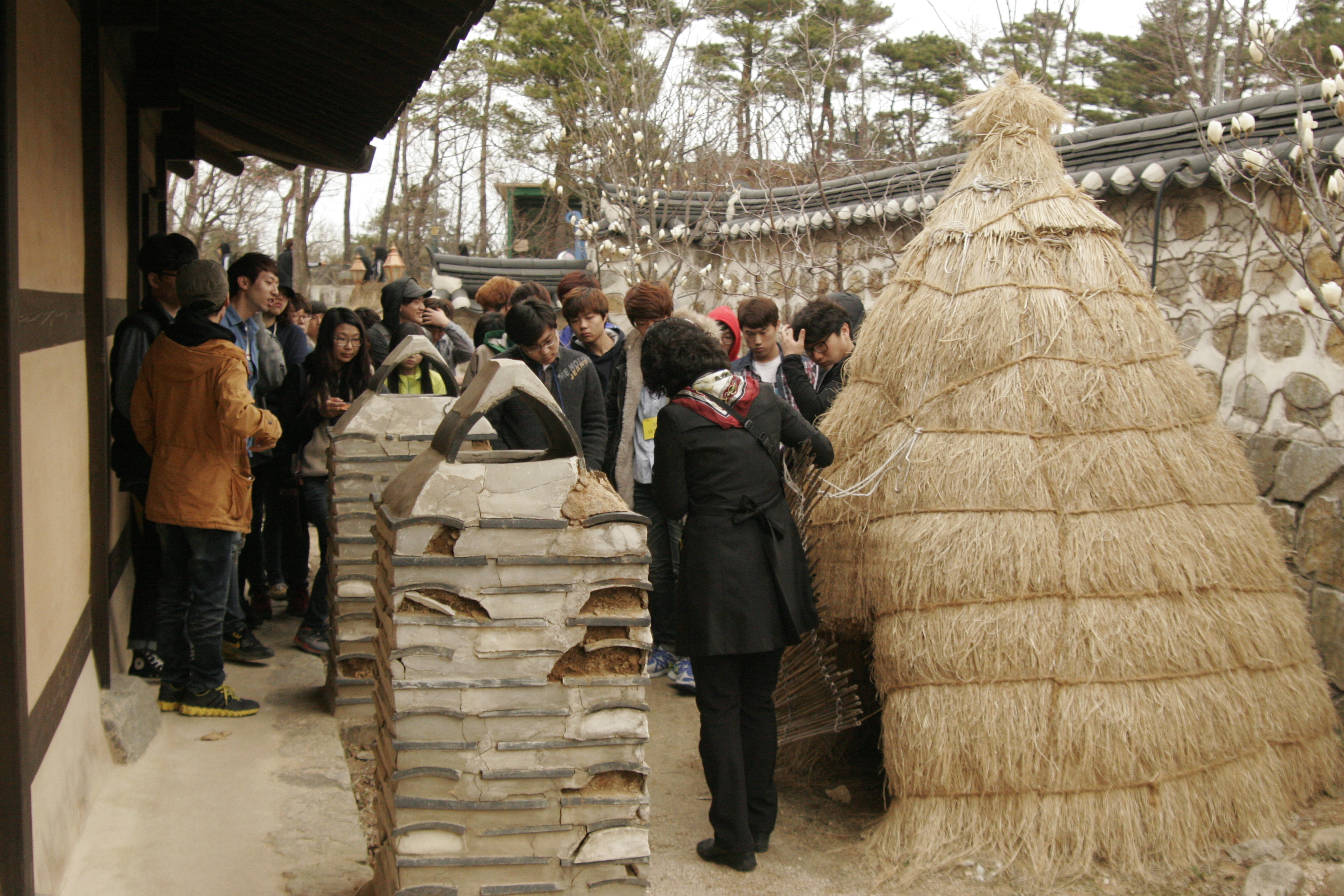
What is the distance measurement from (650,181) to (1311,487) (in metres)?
6.36

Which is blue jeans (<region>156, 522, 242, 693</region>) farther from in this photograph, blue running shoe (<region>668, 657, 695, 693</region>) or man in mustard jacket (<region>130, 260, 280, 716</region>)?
blue running shoe (<region>668, 657, 695, 693</region>)

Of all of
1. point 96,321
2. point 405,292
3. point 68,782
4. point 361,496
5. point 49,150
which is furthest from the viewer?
point 405,292

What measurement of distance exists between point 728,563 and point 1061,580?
1.16 meters

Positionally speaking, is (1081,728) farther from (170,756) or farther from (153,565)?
(153,565)

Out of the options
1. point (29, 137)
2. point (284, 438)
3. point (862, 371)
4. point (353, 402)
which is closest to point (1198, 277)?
point (862, 371)

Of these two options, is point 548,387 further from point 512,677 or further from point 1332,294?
point 1332,294

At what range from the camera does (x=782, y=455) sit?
4.46 m

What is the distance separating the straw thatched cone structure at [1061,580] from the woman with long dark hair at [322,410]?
8.46 ft

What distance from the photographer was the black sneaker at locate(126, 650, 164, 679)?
Answer: 4656mm

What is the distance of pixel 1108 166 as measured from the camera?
6176mm

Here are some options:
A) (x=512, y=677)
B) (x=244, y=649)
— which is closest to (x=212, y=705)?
(x=244, y=649)

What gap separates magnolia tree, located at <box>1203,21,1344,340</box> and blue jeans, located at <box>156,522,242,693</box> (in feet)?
12.9

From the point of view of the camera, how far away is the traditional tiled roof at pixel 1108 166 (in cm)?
514

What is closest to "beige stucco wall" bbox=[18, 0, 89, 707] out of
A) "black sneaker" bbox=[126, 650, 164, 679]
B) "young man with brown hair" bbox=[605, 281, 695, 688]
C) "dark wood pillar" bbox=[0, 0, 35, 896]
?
"dark wood pillar" bbox=[0, 0, 35, 896]
